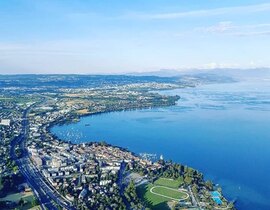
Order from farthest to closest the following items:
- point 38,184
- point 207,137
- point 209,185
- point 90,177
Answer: point 207,137 < point 90,177 < point 38,184 < point 209,185

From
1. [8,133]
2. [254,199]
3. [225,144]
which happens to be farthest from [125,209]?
[8,133]

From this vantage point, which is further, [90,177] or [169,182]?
[90,177]

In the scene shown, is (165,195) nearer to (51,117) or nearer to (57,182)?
(57,182)

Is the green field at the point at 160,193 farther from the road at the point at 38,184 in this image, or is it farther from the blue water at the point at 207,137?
the road at the point at 38,184

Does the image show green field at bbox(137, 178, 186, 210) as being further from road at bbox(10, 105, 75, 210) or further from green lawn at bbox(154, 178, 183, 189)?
road at bbox(10, 105, 75, 210)

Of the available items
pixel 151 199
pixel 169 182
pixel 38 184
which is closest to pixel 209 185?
pixel 169 182

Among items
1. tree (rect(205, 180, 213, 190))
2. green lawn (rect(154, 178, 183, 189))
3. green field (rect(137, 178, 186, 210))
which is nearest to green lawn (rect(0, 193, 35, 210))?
green field (rect(137, 178, 186, 210))

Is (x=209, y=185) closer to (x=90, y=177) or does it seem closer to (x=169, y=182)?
(x=169, y=182)
